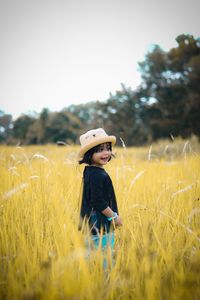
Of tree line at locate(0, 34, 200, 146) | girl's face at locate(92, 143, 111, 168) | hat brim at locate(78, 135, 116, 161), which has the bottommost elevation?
girl's face at locate(92, 143, 111, 168)

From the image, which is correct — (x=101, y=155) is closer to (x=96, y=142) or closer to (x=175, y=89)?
(x=96, y=142)

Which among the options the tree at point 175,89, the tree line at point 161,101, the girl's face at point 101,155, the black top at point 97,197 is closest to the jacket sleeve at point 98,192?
the black top at point 97,197

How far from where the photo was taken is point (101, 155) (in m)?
1.65

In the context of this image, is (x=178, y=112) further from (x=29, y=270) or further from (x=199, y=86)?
(x=29, y=270)

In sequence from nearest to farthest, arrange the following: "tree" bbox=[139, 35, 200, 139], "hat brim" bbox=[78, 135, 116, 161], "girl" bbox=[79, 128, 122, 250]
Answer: "girl" bbox=[79, 128, 122, 250], "hat brim" bbox=[78, 135, 116, 161], "tree" bbox=[139, 35, 200, 139]

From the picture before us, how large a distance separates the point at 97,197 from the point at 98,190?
4 centimetres

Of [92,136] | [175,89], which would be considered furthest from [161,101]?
[92,136]

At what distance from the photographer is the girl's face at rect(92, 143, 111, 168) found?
1.66 m

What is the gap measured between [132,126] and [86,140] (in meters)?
12.3

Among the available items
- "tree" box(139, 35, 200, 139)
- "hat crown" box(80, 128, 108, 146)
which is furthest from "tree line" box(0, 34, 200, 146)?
"hat crown" box(80, 128, 108, 146)

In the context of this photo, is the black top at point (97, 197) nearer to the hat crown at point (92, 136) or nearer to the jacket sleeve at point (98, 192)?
the jacket sleeve at point (98, 192)

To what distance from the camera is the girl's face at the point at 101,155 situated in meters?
1.66

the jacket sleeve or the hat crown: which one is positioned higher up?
the hat crown

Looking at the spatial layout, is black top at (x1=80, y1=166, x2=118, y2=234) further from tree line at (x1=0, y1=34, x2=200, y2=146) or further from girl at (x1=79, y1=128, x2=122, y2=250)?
tree line at (x1=0, y1=34, x2=200, y2=146)
